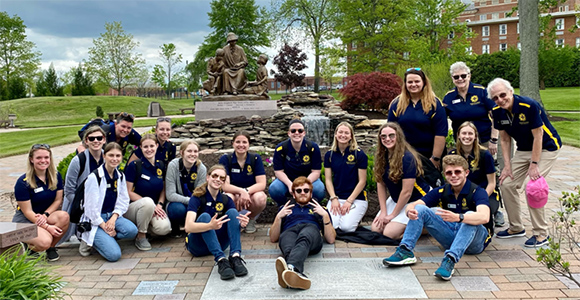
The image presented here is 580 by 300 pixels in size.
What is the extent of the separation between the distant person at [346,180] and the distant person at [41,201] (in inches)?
118

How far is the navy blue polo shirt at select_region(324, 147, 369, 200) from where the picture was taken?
5117 millimetres

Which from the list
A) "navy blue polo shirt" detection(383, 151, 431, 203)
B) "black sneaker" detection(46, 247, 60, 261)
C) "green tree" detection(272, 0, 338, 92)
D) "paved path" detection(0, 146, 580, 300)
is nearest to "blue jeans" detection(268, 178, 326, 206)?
"paved path" detection(0, 146, 580, 300)

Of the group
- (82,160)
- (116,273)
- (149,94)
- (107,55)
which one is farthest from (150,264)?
(149,94)

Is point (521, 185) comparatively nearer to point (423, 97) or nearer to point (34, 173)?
point (423, 97)

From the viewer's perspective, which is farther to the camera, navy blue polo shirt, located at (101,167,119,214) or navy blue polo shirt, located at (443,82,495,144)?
navy blue polo shirt, located at (443,82,495,144)

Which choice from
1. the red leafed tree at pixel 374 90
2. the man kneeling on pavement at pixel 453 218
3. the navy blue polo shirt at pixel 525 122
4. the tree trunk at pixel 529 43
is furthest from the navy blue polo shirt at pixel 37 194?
the tree trunk at pixel 529 43

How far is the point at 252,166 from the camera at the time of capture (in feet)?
17.3

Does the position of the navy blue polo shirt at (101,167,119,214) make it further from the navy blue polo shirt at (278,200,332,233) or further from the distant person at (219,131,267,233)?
the navy blue polo shirt at (278,200,332,233)

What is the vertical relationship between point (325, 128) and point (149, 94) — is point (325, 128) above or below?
below

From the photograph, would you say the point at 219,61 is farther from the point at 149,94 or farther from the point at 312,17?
the point at 149,94

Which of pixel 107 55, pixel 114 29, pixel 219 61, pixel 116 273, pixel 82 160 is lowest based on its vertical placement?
pixel 116 273

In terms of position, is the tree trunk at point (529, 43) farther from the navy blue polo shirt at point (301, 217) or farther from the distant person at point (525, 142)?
the navy blue polo shirt at point (301, 217)

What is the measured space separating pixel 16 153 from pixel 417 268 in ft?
46.7

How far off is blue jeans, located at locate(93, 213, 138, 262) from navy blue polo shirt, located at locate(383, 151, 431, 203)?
2915 millimetres
